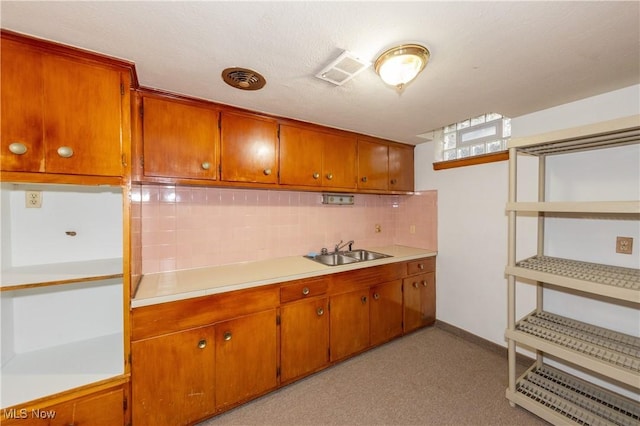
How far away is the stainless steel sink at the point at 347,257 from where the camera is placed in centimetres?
262

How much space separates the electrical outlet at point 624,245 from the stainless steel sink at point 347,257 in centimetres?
165

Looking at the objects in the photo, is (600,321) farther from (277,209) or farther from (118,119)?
(118,119)

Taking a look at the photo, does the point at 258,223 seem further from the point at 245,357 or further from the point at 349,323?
the point at 349,323

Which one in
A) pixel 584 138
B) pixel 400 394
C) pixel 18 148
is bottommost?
pixel 400 394

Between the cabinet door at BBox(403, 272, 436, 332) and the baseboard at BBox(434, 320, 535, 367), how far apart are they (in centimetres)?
14

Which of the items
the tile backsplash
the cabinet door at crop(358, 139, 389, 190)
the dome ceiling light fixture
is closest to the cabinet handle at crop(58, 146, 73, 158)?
the tile backsplash

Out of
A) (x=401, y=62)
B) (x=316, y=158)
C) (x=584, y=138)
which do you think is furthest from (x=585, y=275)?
(x=316, y=158)

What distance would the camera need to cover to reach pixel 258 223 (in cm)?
237

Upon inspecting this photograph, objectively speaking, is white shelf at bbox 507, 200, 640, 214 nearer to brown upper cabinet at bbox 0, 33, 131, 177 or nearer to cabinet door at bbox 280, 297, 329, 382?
cabinet door at bbox 280, 297, 329, 382

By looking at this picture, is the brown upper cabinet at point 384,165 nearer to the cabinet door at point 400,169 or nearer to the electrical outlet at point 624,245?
the cabinet door at point 400,169

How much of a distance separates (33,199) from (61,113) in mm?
665

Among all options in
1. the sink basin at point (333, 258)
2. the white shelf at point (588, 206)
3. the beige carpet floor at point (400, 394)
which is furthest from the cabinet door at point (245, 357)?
the white shelf at point (588, 206)

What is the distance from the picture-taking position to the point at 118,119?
1.34 m

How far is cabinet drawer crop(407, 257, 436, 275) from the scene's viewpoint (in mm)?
2703
